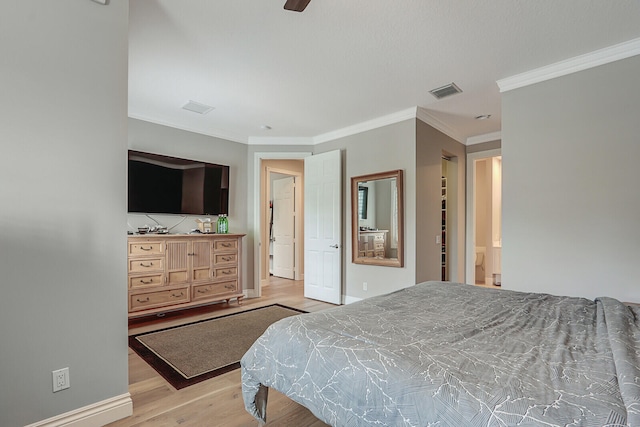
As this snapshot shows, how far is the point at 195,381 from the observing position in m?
2.33

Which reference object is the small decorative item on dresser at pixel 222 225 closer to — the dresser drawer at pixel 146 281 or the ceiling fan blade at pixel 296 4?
the dresser drawer at pixel 146 281

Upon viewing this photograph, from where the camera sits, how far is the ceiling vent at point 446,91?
3.33 metres

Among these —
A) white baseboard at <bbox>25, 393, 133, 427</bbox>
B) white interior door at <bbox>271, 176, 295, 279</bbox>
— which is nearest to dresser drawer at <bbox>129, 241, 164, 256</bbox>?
white baseboard at <bbox>25, 393, 133, 427</bbox>

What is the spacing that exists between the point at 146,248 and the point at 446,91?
3.75m

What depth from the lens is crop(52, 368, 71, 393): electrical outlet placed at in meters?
1.66

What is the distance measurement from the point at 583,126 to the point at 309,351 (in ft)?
9.78

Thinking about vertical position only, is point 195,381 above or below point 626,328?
below

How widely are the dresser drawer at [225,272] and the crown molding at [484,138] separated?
13.9ft

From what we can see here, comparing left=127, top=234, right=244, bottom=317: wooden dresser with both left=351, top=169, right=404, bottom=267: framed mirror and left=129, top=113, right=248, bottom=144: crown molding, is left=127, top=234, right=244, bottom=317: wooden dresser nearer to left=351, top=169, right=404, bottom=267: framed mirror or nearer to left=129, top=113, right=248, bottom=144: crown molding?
left=129, top=113, right=248, bottom=144: crown molding

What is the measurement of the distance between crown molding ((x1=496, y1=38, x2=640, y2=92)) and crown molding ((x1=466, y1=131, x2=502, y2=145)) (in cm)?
197

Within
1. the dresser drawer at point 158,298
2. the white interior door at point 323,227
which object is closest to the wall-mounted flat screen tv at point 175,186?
the dresser drawer at point 158,298

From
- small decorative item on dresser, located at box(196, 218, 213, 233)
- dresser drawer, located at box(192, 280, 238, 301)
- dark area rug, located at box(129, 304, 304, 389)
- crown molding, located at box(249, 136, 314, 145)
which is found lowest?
dark area rug, located at box(129, 304, 304, 389)

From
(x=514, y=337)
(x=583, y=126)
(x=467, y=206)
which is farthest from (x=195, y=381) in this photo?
(x=467, y=206)

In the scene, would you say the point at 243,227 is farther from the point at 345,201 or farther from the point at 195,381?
the point at 195,381
